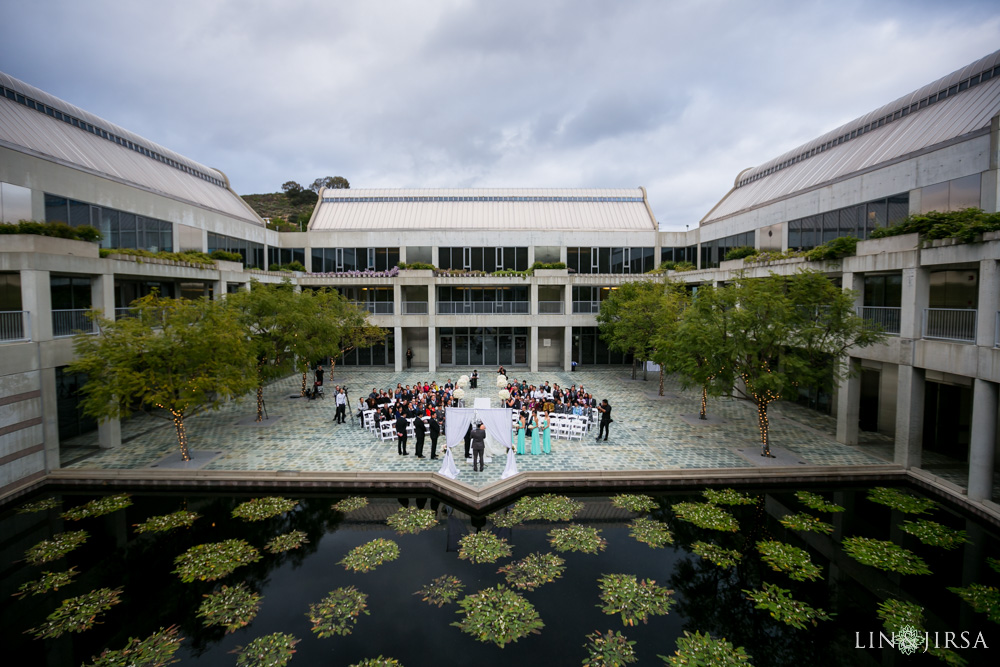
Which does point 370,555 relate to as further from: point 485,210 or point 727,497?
point 485,210

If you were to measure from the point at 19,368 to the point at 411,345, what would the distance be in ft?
80.7

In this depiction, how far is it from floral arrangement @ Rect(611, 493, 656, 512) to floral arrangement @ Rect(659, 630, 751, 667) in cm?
518

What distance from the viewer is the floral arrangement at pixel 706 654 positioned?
316 inches

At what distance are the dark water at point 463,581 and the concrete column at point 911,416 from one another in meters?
2.75

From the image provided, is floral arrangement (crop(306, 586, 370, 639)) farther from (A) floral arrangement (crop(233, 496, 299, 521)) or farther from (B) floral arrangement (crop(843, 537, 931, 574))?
(B) floral arrangement (crop(843, 537, 931, 574))

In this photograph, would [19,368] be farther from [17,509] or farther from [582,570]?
[582,570]

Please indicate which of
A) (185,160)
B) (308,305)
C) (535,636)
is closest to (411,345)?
(308,305)

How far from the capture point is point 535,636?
28.7 ft

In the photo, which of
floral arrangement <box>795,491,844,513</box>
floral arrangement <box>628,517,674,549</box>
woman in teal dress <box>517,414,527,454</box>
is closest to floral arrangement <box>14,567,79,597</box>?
woman in teal dress <box>517,414,527,454</box>

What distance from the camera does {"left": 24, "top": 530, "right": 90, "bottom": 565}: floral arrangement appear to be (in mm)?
11070

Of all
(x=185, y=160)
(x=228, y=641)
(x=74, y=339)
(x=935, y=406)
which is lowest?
(x=228, y=641)

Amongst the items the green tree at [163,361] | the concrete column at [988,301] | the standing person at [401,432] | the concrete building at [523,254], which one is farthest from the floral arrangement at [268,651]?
the concrete column at [988,301]

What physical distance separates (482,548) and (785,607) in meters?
6.63

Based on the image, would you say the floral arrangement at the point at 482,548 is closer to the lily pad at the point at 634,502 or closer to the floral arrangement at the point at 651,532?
the floral arrangement at the point at 651,532
